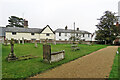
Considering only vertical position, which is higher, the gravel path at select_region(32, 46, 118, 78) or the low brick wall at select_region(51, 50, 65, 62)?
the low brick wall at select_region(51, 50, 65, 62)

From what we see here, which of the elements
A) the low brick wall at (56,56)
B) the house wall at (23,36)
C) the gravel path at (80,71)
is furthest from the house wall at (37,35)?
the gravel path at (80,71)

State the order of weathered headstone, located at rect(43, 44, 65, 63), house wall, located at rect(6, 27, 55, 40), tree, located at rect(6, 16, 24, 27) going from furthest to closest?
tree, located at rect(6, 16, 24, 27)
house wall, located at rect(6, 27, 55, 40)
weathered headstone, located at rect(43, 44, 65, 63)

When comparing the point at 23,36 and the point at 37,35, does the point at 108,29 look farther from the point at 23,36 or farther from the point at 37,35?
the point at 23,36

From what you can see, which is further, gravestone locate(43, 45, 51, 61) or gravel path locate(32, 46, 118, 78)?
gravestone locate(43, 45, 51, 61)

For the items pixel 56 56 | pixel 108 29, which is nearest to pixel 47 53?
pixel 56 56

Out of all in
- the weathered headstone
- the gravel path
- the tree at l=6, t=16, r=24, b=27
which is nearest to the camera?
the gravel path

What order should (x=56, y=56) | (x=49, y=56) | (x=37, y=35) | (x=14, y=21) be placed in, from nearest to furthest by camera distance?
(x=49, y=56)
(x=56, y=56)
(x=37, y=35)
(x=14, y=21)

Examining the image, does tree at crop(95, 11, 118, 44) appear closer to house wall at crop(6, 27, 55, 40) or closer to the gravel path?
house wall at crop(6, 27, 55, 40)

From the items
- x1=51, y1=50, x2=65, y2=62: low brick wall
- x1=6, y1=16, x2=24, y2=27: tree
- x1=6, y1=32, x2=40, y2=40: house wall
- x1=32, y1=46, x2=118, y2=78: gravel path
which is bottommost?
x1=32, y1=46, x2=118, y2=78: gravel path

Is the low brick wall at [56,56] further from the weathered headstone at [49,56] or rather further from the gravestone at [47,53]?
the gravestone at [47,53]

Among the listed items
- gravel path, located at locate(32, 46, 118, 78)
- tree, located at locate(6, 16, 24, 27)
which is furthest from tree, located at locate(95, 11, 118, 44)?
tree, located at locate(6, 16, 24, 27)

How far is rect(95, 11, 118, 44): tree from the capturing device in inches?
1296

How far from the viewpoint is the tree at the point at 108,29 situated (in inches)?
1296

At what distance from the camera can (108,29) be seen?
33.8m
